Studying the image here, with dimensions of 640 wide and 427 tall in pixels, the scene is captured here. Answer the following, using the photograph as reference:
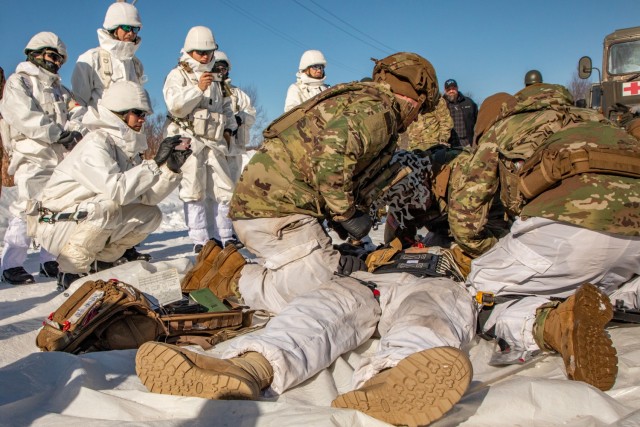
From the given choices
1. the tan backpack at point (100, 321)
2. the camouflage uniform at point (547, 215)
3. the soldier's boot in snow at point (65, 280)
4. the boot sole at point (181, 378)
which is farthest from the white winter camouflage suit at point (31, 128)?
the camouflage uniform at point (547, 215)

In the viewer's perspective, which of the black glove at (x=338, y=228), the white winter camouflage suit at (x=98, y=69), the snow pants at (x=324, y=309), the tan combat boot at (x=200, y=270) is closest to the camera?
the snow pants at (x=324, y=309)

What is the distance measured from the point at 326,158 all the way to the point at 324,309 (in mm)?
758

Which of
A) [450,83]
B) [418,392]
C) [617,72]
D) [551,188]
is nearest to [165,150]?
[551,188]

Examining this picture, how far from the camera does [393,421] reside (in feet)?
6.23

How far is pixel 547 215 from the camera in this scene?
274cm

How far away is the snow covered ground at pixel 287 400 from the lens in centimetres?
193

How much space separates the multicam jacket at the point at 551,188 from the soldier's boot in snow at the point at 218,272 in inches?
51.4

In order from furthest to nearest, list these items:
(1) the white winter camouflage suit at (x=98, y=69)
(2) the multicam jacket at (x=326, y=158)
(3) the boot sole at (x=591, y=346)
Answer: (1) the white winter camouflage suit at (x=98, y=69) < (2) the multicam jacket at (x=326, y=158) < (3) the boot sole at (x=591, y=346)

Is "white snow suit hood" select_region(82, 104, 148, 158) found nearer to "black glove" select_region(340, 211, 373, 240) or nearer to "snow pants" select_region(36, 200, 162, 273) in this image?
"snow pants" select_region(36, 200, 162, 273)

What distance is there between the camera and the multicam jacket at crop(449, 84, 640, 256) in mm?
2637

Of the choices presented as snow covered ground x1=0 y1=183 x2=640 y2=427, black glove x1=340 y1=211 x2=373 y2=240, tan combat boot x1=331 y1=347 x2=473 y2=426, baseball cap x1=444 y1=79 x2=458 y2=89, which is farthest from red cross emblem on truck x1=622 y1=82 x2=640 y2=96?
tan combat boot x1=331 y1=347 x2=473 y2=426

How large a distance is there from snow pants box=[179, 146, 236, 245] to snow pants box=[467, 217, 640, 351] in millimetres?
4128

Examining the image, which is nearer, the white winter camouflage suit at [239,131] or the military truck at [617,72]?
the white winter camouflage suit at [239,131]

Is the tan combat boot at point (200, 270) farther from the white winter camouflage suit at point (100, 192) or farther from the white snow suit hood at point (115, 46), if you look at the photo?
the white snow suit hood at point (115, 46)
